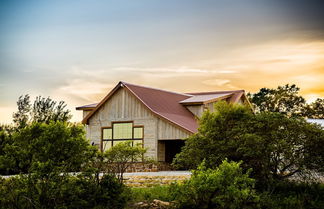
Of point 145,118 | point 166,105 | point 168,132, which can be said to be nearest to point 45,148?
point 168,132

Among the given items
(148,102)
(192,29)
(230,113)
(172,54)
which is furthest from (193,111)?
(230,113)

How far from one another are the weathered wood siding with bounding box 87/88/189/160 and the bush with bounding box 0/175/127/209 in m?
15.7

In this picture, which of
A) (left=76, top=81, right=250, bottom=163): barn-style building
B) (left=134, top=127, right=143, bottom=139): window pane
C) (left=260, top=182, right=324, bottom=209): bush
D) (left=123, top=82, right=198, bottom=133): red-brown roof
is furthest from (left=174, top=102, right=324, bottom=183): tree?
(left=134, top=127, right=143, bottom=139): window pane

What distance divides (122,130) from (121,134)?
0.30 metres

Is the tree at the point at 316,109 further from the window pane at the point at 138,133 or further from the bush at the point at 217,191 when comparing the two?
the bush at the point at 217,191

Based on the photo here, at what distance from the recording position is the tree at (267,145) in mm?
17453

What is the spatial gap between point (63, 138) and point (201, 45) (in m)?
16.0

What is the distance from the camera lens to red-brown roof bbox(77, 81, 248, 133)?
106 ft

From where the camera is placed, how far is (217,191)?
48.9 ft

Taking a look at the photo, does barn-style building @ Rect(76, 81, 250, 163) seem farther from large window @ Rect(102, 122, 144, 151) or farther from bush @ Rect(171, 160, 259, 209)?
bush @ Rect(171, 160, 259, 209)

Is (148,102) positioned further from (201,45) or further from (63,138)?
(63,138)

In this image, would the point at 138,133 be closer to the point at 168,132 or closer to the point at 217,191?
the point at 168,132

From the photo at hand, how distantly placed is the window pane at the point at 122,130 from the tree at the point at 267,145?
15656 millimetres

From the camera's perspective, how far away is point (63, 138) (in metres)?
14.3
